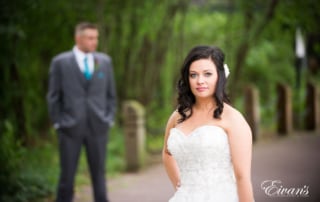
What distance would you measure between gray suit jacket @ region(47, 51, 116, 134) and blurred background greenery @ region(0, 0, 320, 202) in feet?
4.99

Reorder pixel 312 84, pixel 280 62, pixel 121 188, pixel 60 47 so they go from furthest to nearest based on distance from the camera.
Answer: pixel 280 62 → pixel 312 84 → pixel 60 47 → pixel 121 188

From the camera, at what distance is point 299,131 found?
15.5 m

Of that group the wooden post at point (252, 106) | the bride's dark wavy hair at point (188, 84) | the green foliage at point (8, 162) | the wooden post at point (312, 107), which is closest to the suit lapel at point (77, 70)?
the green foliage at point (8, 162)

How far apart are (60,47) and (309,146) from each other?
5640 millimetres

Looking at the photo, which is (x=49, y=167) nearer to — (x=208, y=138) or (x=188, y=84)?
(x=188, y=84)

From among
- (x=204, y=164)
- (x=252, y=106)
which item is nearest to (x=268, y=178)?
(x=252, y=106)

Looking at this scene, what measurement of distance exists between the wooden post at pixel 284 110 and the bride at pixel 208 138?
36.6 ft

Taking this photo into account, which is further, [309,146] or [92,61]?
[309,146]

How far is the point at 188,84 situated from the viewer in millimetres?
3857

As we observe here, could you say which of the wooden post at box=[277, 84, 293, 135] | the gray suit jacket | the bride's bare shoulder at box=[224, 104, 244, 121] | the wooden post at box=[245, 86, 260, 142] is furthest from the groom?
the wooden post at box=[277, 84, 293, 135]

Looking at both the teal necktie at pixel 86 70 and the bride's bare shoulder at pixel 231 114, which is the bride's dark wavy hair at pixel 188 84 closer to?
the bride's bare shoulder at pixel 231 114

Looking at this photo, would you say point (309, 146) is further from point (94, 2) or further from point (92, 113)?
point (92, 113)

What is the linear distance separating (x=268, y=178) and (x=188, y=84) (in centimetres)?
585

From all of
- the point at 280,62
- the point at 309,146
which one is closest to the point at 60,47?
the point at 309,146
